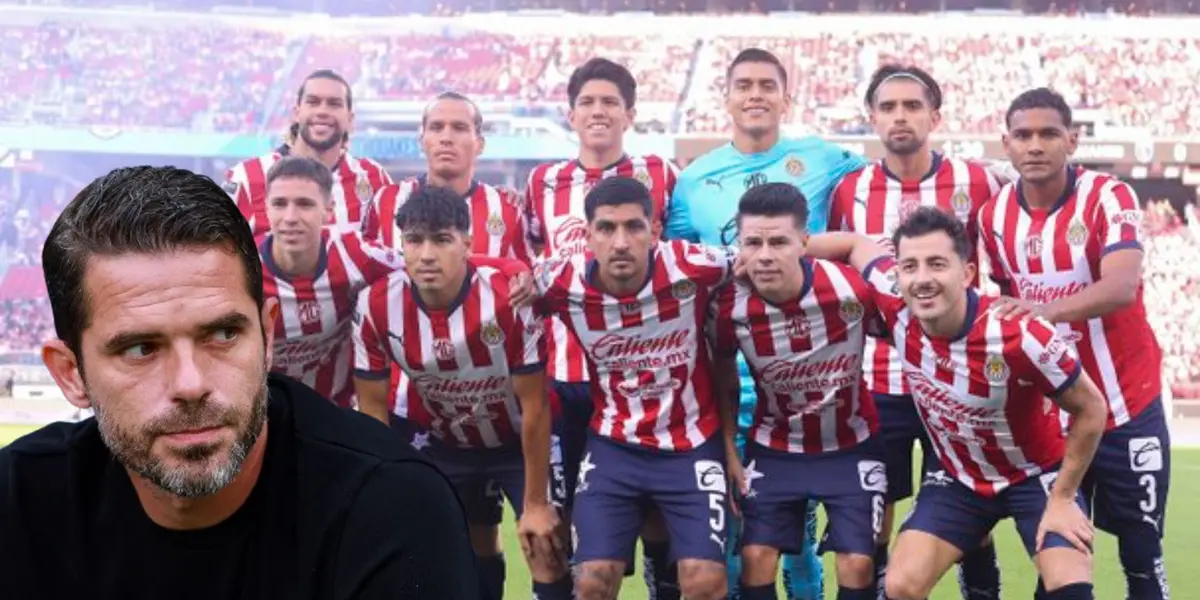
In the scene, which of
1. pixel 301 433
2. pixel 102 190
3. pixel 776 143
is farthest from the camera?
pixel 776 143

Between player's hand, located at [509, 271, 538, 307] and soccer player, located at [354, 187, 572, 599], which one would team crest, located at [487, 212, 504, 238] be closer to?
soccer player, located at [354, 187, 572, 599]

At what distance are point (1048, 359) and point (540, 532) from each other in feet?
5.47

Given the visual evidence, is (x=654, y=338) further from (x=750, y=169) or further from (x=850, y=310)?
(x=750, y=169)

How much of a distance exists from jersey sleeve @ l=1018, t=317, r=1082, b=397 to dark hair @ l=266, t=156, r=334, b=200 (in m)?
2.27

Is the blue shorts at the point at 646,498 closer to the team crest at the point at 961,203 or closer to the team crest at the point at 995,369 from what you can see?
the team crest at the point at 995,369

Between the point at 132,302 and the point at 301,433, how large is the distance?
9.9 inches

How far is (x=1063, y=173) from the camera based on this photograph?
468 centimetres

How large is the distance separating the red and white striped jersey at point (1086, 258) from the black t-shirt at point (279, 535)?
344 centimetres

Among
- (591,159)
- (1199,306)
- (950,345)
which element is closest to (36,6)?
(1199,306)

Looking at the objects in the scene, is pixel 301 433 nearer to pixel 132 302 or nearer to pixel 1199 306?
pixel 132 302

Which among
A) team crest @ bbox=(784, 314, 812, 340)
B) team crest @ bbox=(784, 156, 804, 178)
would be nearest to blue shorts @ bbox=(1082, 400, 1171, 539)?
team crest @ bbox=(784, 314, 812, 340)

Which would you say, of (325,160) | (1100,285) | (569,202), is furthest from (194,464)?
(325,160)

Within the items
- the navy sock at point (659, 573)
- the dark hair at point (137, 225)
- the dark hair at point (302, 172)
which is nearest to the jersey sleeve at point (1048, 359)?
the navy sock at point (659, 573)

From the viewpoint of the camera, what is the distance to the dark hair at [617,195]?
4.39 meters
